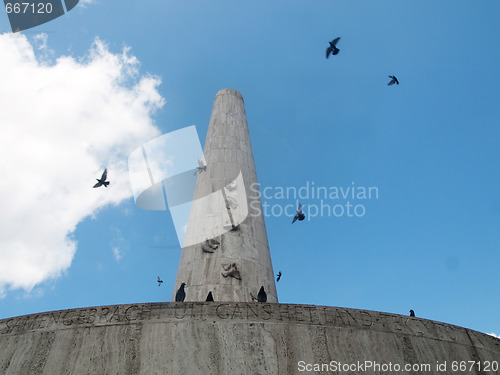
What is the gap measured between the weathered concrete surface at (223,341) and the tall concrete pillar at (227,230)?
5.03 metres

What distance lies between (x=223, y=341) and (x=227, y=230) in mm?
7052

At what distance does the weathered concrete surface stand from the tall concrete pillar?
5030mm

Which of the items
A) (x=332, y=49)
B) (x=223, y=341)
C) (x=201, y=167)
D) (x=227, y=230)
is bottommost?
(x=223, y=341)

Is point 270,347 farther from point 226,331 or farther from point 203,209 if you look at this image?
point 203,209

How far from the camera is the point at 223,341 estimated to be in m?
6.11

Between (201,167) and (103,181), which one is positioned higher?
(201,167)

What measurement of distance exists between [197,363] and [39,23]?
522 inches

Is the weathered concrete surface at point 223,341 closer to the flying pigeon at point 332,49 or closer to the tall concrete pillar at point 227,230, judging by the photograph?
the tall concrete pillar at point 227,230

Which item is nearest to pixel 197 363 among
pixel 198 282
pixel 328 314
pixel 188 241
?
pixel 328 314

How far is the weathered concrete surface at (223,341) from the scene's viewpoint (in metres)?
5.92

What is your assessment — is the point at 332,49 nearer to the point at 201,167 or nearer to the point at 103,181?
the point at 201,167

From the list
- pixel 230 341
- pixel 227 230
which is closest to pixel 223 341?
pixel 230 341

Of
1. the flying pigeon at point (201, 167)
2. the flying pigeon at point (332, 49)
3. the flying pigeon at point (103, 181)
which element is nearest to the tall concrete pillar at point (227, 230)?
the flying pigeon at point (201, 167)

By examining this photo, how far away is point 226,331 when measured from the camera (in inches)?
245
